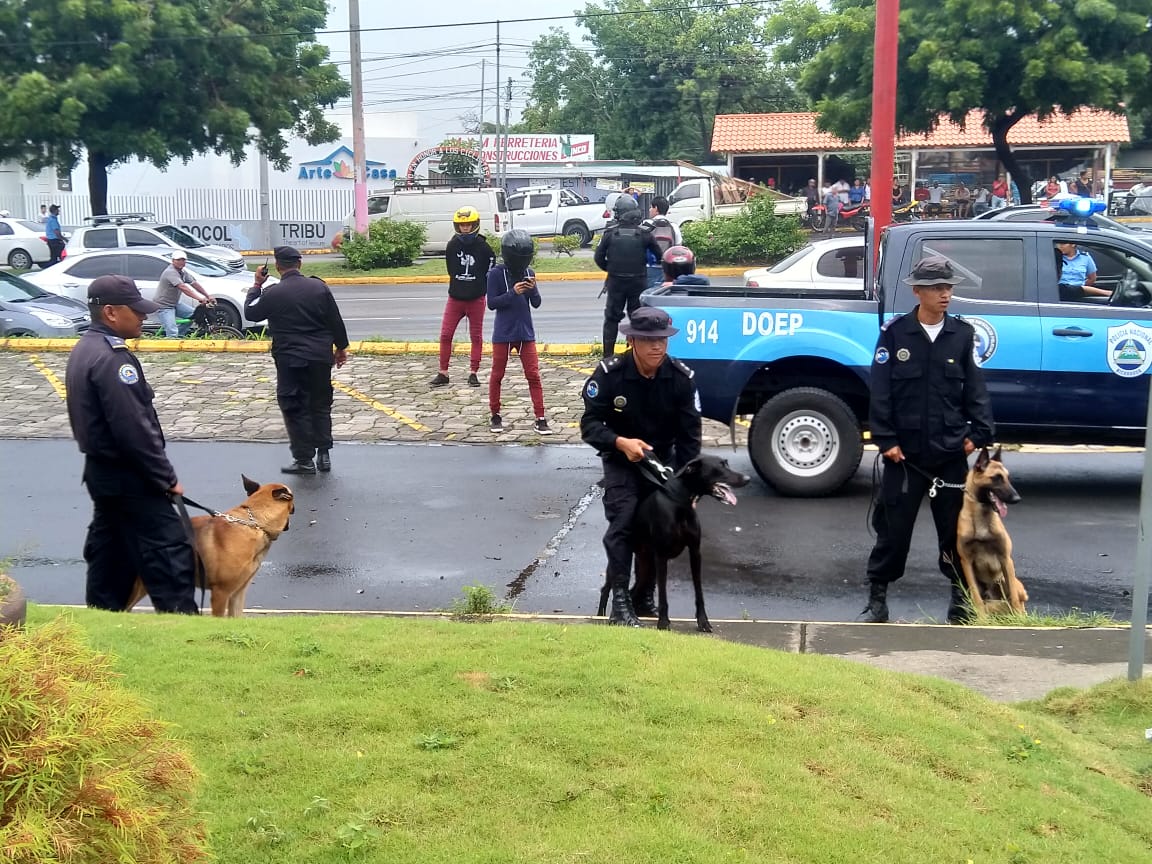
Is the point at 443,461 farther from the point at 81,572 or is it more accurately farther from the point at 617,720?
the point at 617,720

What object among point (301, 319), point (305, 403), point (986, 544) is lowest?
point (986, 544)

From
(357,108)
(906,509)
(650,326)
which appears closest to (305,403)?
(650,326)

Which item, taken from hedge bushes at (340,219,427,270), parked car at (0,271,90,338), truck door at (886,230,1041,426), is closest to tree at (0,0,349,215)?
hedge bushes at (340,219,427,270)

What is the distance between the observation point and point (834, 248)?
16.4 metres

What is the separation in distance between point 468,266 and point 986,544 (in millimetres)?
7261

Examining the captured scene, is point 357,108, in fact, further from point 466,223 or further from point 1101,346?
point 1101,346

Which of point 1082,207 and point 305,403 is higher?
point 1082,207

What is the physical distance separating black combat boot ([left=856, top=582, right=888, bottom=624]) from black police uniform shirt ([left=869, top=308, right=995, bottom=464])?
29.0 inches

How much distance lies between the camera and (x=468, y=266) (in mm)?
12805

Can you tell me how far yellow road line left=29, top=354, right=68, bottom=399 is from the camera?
13967mm

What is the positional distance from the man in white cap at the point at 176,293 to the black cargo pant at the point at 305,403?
7.53 meters

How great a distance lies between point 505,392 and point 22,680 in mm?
11063

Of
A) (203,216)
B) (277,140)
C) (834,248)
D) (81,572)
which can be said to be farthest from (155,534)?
(203,216)

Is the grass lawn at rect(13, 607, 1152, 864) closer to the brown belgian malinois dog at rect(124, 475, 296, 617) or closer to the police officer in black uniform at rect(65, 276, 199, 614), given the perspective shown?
the police officer in black uniform at rect(65, 276, 199, 614)
